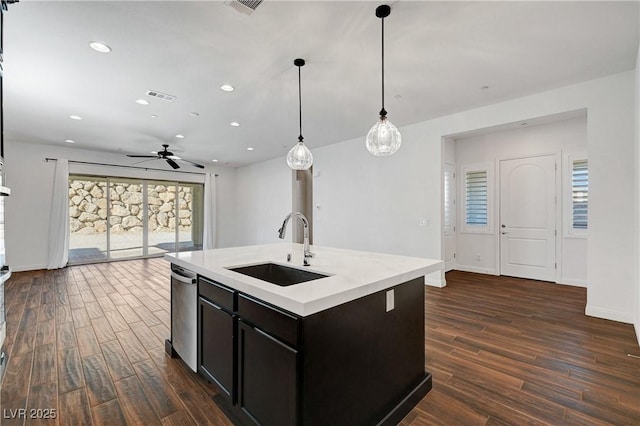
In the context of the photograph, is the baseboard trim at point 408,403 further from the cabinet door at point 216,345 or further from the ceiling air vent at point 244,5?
the ceiling air vent at point 244,5

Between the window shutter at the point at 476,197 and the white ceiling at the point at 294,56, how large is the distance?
1.94 meters

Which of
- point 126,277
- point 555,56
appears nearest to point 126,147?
point 126,277

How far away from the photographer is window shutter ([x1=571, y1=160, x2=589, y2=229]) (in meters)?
4.60

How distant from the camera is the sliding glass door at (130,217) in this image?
6977 mm

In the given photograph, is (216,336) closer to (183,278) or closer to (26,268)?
(183,278)

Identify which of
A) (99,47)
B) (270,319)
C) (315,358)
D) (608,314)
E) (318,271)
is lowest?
(608,314)

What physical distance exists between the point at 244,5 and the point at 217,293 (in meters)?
2.04

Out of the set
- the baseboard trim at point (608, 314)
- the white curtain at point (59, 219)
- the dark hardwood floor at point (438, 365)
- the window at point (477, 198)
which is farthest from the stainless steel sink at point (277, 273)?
the white curtain at point (59, 219)

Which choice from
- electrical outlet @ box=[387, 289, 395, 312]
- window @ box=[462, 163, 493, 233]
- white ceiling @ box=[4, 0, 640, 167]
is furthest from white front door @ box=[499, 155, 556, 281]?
electrical outlet @ box=[387, 289, 395, 312]

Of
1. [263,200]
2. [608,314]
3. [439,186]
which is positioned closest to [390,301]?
[608,314]

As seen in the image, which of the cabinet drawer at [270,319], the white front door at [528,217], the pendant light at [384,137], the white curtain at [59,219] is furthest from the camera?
the white curtain at [59,219]

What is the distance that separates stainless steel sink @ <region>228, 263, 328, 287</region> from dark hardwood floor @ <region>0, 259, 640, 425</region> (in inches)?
34.4

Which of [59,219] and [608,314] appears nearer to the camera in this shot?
[608,314]

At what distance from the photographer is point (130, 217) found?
7.60 meters
